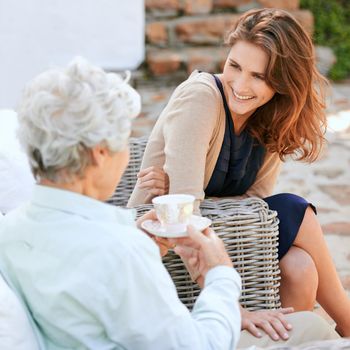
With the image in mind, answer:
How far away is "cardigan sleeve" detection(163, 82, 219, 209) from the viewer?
225cm

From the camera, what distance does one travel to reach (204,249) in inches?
67.4

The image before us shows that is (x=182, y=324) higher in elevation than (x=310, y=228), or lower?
higher

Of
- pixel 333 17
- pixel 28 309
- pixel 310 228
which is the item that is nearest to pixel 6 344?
pixel 28 309

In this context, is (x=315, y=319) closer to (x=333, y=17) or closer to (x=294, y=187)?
(x=294, y=187)

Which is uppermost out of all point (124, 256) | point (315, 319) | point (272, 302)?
point (124, 256)

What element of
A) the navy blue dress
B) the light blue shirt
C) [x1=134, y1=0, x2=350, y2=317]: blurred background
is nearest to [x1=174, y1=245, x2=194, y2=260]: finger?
the light blue shirt

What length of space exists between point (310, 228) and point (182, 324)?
3.32 ft

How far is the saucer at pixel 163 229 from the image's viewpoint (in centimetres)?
178

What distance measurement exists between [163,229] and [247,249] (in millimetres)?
452

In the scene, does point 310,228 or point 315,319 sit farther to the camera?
point 310,228

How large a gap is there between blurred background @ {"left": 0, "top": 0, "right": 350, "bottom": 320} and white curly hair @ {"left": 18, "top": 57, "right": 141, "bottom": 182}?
2.77m

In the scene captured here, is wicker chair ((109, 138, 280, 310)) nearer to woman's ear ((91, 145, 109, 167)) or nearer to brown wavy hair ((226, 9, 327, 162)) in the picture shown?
brown wavy hair ((226, 9, 327, 162))

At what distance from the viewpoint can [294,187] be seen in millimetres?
4371

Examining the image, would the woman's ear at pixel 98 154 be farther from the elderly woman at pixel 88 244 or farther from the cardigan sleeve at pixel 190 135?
the cardigan sleeve at pixel 190 135
